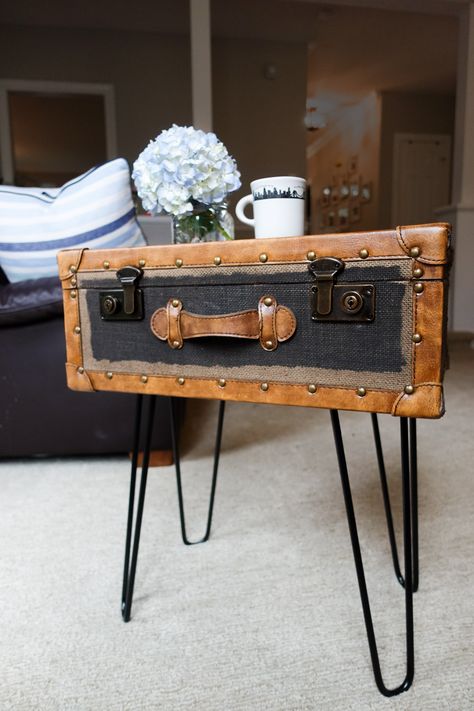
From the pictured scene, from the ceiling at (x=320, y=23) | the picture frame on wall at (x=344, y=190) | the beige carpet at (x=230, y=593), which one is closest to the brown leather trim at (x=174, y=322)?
the beige carpet at (x=230, y=593)

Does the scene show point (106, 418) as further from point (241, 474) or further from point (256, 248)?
point (256, 248)

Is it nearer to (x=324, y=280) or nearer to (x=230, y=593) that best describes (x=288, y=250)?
(x=324, y=280)

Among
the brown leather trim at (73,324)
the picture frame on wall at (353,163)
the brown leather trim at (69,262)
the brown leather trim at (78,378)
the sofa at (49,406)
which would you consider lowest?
the sofa at (49,406)

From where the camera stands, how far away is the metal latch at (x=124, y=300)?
0.72 m

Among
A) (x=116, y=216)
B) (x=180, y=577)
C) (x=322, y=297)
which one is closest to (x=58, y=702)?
(x=180, y=577)

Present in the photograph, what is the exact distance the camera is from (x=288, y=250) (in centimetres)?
61

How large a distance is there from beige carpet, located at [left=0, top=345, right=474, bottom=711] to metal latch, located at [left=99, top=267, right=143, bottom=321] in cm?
51

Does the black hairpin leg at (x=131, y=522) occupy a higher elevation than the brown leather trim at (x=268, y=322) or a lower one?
lower

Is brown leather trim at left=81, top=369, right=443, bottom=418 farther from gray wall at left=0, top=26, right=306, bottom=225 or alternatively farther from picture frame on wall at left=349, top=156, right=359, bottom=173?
picture frame on wall at left=349, top=156, right=359, bottom=173

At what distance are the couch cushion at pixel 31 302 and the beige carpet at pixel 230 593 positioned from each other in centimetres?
46

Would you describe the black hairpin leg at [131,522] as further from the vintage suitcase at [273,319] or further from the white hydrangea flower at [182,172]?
the white hydrangea flower at [182,172]

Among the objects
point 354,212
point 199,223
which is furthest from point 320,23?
point 199,223

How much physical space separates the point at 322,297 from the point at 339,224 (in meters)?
8.62

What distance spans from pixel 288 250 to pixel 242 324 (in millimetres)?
107
